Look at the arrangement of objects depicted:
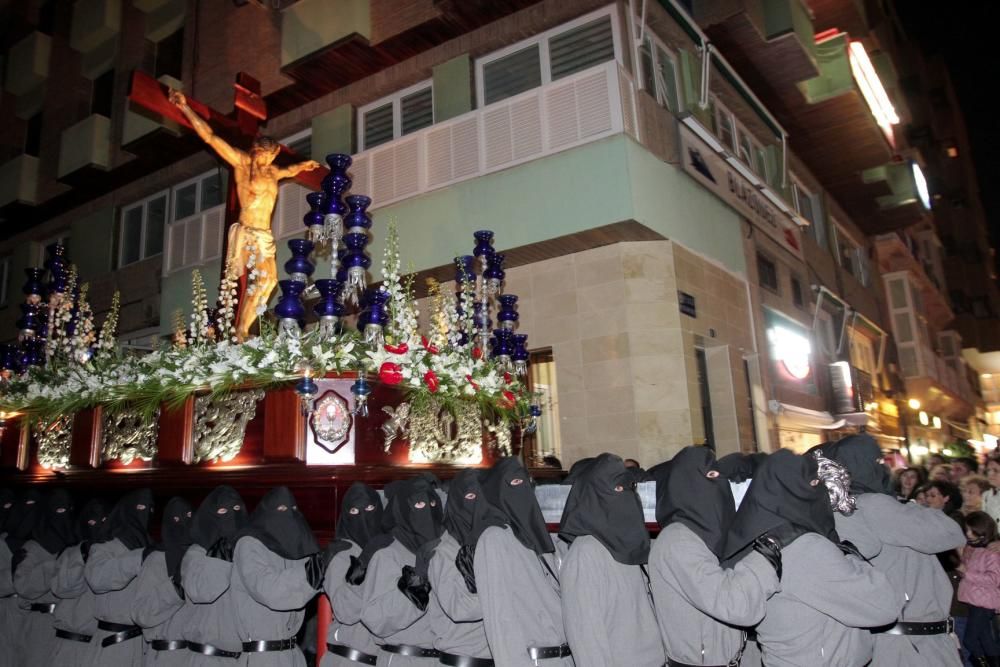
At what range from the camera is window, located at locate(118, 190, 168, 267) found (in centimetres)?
1595

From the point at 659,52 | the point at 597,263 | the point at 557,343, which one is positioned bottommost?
the point at 557,343

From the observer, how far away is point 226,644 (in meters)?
4.67

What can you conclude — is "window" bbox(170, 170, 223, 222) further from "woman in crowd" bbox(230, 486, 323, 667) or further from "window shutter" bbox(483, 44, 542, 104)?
"woman in crowd" bbox(230, 486, 323, 667)

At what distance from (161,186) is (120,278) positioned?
Answer: 2.22 meters

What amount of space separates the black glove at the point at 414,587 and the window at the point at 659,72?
8.37m

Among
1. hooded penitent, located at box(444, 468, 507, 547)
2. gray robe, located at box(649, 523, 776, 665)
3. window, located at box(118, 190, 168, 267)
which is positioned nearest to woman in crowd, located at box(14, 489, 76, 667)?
hooded penitent, located at box(444, 468, 507, 547)

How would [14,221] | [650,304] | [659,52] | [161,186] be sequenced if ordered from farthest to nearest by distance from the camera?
1. [14,221]
2. [161,186]
3. [659,52]
4. [650,304]

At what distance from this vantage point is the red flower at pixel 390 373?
5.32 meters

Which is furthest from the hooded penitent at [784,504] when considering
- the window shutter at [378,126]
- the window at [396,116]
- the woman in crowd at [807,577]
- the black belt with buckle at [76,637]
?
the window shutter at [378,126]

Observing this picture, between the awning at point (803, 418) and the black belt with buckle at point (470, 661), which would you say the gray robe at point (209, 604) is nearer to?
the black belt with buckle at point (470, 661)

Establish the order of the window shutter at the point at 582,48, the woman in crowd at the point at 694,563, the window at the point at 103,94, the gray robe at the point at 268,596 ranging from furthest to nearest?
the window at the point at 103,94
the window shutter at the point at 582,48
the gray robe at the point at 268,596
the woman in crowd at the point at 694,563

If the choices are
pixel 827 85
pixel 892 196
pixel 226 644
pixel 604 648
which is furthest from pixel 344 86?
pixel 892 196

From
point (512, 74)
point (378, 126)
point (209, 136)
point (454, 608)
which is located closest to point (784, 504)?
point (454, 608)

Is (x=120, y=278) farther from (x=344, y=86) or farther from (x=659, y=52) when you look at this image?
(x=659, y=52)
